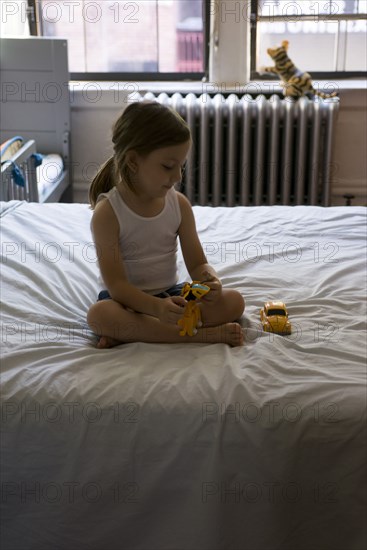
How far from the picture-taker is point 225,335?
4.59ft

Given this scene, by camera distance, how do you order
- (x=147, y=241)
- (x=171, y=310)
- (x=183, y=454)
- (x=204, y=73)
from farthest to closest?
(x=204, y=73), (x=147, y=241), (x=171, y=310), (x=183, y=454)

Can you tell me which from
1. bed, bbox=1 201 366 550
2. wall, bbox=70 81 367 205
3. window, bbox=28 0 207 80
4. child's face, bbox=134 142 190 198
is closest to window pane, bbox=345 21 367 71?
wall, bbox=70 81 367 205

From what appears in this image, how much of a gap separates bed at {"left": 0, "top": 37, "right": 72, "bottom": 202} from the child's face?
5.26ft

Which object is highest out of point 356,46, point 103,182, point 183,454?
point 356,46

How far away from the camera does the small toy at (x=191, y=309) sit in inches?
55.0

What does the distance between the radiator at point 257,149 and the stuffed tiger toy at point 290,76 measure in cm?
4

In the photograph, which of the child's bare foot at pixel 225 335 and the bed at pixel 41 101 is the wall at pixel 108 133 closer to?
the bed at pixel 41 101

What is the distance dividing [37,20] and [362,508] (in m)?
2.98

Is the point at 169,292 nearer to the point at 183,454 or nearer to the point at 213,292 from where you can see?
the point at 213,292

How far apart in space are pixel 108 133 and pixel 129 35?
48cm

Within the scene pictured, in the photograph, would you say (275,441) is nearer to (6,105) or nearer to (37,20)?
(6,105)

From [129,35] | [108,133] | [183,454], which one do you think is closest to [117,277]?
[183,454]

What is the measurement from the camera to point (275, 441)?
45.8 inches

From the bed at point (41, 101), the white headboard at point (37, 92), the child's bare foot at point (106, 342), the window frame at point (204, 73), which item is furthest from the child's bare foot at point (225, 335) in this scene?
the window frame at point (204, 73)
